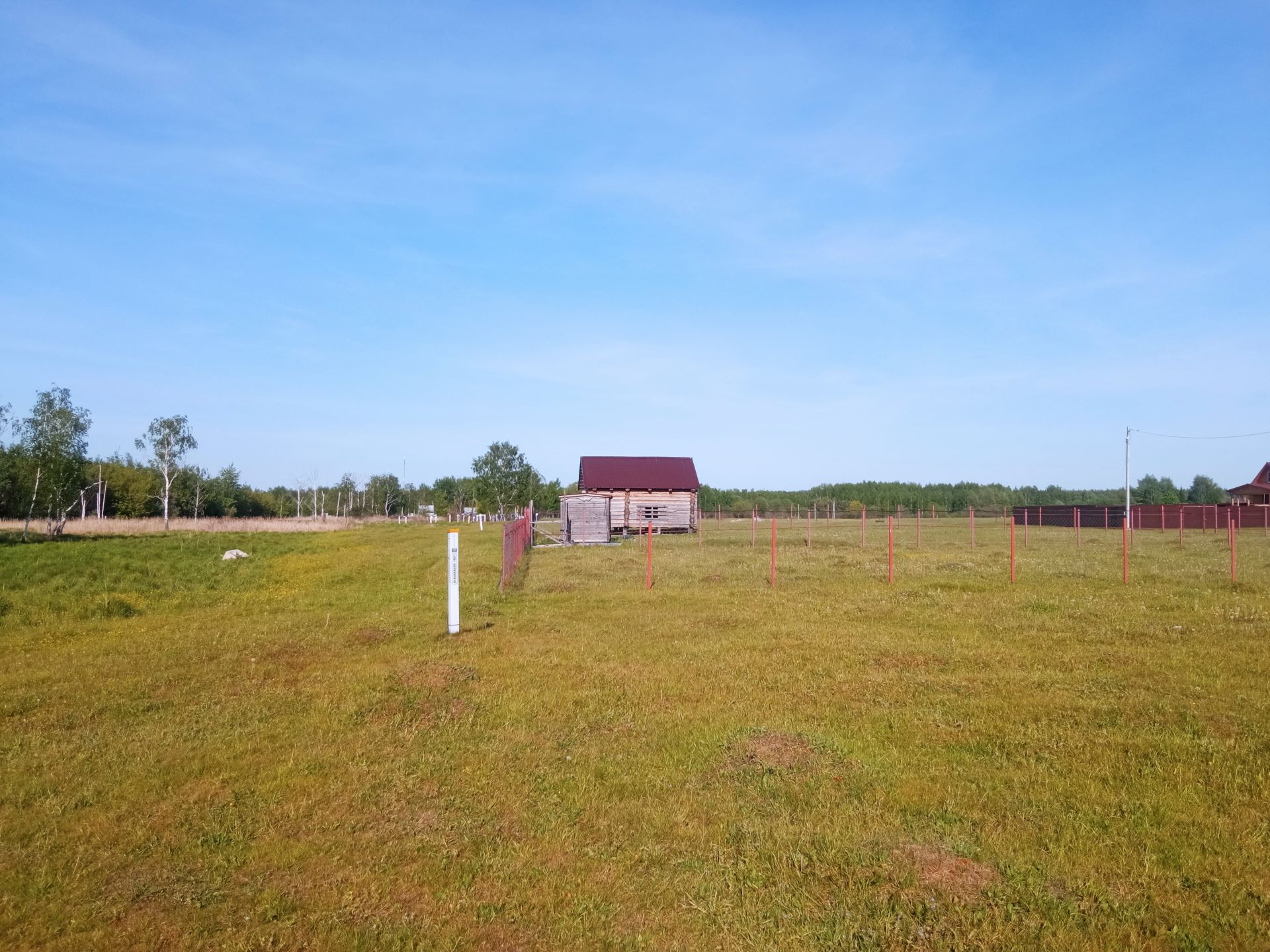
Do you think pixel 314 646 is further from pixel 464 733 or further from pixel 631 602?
pixel 631 602

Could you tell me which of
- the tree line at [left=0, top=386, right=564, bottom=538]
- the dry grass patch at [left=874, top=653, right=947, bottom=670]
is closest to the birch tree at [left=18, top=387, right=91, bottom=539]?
the tree line at [left=0, top=386, right=564, bottom=538]

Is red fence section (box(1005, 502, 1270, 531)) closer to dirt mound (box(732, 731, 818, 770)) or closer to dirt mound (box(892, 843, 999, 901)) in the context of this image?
dirt mound (box(732, 731, 818, 770))

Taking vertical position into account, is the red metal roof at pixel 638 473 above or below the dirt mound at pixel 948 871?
above

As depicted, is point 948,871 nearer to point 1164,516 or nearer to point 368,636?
point 368,636

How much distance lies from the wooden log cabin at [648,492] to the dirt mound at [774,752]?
41.4m

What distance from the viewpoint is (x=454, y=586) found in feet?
38.8

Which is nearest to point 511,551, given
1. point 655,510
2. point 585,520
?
point 585,520

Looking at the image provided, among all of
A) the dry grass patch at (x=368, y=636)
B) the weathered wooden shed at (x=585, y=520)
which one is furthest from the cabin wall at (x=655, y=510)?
the dry grass patch at (x=368, y=636)

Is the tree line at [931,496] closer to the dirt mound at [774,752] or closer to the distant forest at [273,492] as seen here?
the distant forest at [273,492]

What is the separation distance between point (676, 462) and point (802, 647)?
4109 centimetres

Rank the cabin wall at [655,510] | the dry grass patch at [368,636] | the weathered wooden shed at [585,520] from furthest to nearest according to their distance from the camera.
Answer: the cabin wall at [655,510]
the weathered wooden shed at [585,520]
the dry grass patch at [368,636]

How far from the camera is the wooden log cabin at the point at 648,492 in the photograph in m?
49.2

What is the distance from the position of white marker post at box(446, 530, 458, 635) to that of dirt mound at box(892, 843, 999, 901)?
7914 millimetres

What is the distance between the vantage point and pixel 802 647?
1105cm
